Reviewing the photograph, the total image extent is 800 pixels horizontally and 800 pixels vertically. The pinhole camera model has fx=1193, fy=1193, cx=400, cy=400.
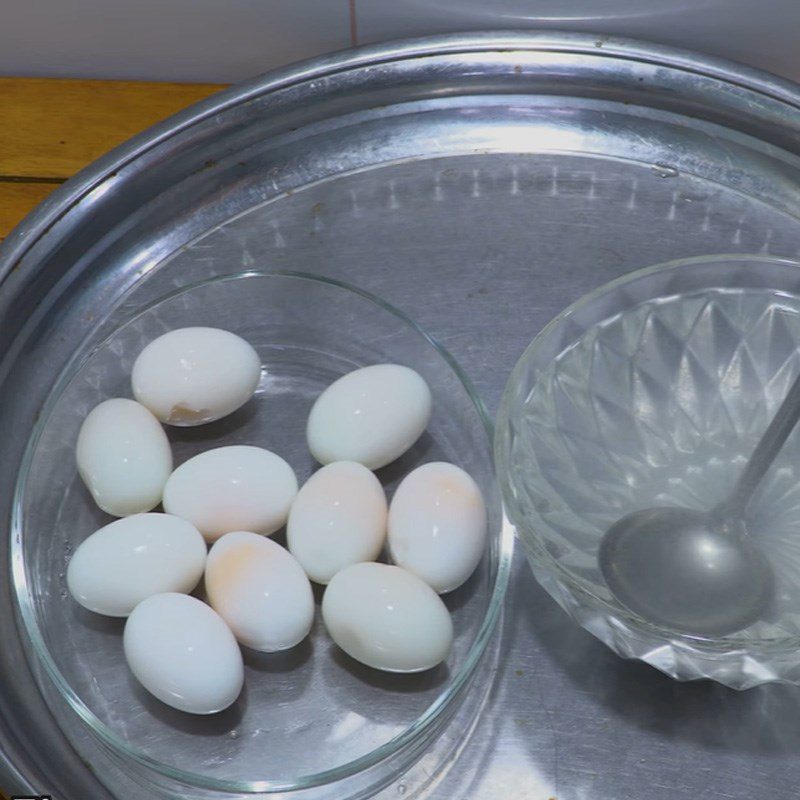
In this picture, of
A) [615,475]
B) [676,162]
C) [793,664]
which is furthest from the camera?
[676,162]

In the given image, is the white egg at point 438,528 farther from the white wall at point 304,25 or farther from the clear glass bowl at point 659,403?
the white wall at point 304,25

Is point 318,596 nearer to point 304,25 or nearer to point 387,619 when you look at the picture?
point 387,619

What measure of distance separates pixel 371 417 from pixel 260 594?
106 mm

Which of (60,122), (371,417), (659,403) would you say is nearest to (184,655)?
(371,417)

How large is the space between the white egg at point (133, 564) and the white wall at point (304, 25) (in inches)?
12.8

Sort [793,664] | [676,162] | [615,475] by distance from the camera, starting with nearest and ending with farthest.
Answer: [793,664] → [615,475] → [676,162]

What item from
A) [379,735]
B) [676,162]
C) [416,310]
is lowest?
[379,735]

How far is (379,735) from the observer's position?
536 mm

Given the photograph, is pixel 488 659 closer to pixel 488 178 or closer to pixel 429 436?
pixel 429 436

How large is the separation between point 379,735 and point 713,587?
17 cm

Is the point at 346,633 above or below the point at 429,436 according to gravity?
below

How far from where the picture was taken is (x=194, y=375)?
0.60 metres

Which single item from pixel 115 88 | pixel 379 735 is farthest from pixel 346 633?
pixel 115 88

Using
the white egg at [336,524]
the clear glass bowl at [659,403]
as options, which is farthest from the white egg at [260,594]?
the clear glass bowl at [659,403]
